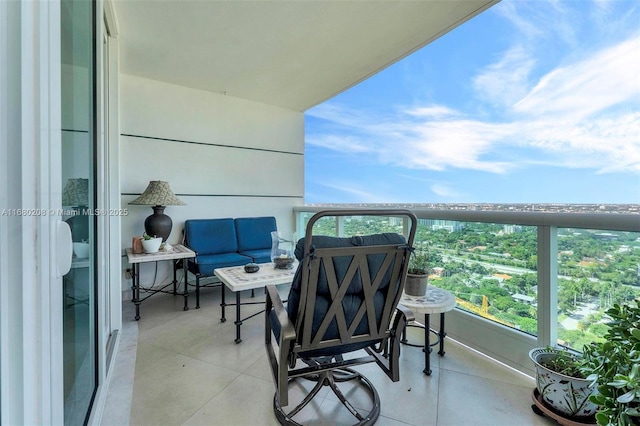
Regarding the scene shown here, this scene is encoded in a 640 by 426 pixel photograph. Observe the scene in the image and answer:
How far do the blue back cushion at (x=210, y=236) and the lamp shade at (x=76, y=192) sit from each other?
7.13ft

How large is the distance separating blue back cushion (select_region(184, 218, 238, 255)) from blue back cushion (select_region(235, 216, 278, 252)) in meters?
0.10

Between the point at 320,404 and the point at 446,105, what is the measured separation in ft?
10.7

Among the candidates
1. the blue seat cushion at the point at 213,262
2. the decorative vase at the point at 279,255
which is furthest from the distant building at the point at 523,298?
the blue seat cushion at the point at 213,262

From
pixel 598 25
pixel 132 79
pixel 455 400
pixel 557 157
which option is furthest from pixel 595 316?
pixel 132 79

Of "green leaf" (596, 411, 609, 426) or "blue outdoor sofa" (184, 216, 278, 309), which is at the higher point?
"blue outdoor sofa" (184, 216, 278, 309)

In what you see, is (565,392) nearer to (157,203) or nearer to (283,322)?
(283,322)

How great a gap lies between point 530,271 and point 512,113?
4.55 feet

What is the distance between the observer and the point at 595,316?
1600mm

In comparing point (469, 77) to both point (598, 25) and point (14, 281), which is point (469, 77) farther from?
point (14, 281)

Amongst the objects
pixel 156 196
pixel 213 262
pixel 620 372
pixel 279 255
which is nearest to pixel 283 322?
pixel 620 372

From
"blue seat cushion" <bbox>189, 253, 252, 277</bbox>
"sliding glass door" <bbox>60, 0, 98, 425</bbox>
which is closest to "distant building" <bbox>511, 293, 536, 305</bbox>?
"sliding glass door" <bbox>60, 0, 98, 425</bbox>

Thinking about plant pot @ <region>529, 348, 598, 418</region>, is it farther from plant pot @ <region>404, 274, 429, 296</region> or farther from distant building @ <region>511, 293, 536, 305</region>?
plant pot @ <region>404, 274, 429, 296</region>

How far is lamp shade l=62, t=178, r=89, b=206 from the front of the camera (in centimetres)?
110

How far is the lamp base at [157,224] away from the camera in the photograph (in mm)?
3285
